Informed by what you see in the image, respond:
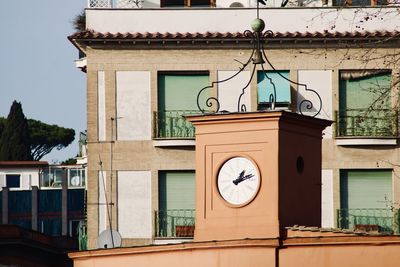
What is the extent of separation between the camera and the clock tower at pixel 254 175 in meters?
28.9

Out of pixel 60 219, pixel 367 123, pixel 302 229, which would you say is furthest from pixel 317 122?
pixel 60 219

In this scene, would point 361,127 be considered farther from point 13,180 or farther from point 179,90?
point 13,180

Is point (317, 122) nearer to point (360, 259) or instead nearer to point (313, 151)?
point (313, 151)

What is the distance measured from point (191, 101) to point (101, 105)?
2348 mm

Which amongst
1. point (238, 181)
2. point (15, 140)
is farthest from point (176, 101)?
point (15, 140)

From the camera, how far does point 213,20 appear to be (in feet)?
169

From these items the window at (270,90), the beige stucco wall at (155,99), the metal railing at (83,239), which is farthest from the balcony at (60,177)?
the window at (270,90)

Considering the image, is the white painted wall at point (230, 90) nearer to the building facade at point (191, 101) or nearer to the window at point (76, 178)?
the building facade at point (191, 101)

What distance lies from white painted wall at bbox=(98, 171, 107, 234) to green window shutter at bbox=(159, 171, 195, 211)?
4.75 feet

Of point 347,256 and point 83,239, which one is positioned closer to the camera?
point 347,256

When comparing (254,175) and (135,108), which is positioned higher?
(135,108)

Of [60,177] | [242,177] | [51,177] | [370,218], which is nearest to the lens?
[242,177]

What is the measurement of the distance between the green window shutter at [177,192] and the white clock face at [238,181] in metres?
21.1

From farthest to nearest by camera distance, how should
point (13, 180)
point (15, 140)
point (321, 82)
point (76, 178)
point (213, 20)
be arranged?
point (15, 140), point (13, 180), point (76, 178), point (213, 20), point (321, 82)
